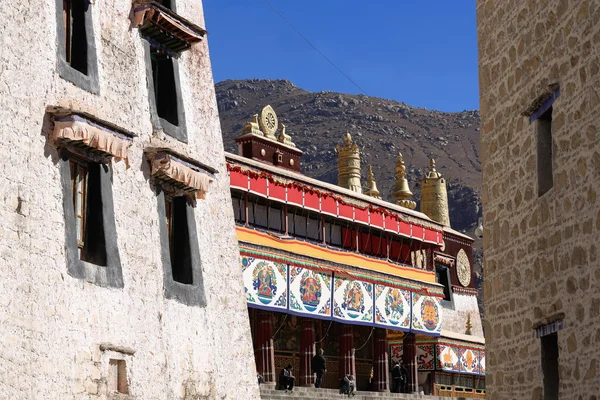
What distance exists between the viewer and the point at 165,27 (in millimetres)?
13219

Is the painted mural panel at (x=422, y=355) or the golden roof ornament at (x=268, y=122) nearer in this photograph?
the golden roof ornament at (x=268, y=122)

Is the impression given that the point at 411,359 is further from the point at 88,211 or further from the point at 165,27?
the point at 88,211

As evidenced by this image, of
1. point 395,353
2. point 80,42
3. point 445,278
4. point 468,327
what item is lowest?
point 395,353

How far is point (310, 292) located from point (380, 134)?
101m

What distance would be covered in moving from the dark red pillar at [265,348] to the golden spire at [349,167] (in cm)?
1503

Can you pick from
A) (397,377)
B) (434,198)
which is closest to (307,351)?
(397,377)

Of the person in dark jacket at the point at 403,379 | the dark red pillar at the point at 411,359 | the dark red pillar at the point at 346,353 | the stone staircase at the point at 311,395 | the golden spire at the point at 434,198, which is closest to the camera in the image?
the stone staircase at the point at 311,395

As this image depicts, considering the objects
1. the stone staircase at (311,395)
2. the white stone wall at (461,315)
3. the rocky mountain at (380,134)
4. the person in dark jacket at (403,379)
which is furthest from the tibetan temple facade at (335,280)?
the rocky mountain at (380,134)

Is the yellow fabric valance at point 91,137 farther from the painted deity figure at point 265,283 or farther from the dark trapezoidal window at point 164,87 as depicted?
the painted deity figure at point 265,283

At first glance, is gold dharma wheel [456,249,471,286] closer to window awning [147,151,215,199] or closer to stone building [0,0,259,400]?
stone building [0,0,259,400]

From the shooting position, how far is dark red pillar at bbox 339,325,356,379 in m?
27.9

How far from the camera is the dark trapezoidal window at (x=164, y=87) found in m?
13.6

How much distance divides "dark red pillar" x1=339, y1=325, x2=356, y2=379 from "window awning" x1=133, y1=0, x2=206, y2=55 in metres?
15.0

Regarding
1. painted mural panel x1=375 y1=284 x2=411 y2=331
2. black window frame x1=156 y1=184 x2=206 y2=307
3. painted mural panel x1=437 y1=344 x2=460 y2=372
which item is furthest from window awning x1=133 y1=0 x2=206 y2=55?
painted mural panel x1=437 y1=344 x2=460 y2=372
